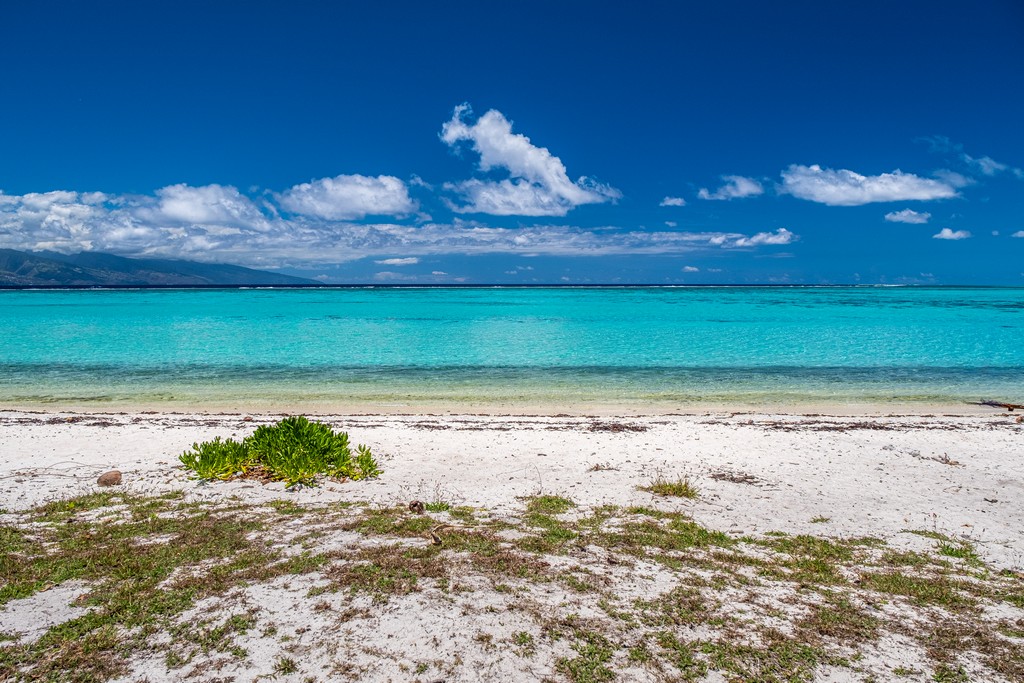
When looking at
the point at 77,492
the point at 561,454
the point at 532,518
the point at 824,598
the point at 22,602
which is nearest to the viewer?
the point at 22,602

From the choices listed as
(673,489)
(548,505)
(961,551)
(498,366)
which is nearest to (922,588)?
(961,551)

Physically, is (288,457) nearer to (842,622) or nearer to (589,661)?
(589,661)

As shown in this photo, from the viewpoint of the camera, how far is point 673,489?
395 inches

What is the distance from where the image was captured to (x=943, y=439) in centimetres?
1447

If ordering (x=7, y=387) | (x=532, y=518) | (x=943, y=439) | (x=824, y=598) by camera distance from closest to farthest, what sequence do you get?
(x=824, y=598) → (x=532, y=518) → (x=943, y=439) → (x=7, y=387)

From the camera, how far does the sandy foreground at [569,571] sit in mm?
5016

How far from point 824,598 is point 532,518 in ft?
12.7

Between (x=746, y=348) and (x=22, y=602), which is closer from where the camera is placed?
(x=22, y=602)

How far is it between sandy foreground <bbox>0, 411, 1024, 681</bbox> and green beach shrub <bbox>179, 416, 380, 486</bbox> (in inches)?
14.0

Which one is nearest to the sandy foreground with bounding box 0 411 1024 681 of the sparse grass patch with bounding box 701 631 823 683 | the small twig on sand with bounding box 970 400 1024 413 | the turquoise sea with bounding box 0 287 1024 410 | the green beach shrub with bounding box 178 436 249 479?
the sparse grass patch with bounding box 701 631 823 683

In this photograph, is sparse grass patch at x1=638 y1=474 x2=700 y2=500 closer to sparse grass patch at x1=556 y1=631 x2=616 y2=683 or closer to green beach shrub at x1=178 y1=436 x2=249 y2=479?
sparse grass patch at x1=556 y1=631 x2=616 y2=683

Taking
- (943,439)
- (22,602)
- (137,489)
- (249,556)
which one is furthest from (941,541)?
(137,489)

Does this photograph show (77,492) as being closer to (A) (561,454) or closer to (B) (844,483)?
(A) (561,454)

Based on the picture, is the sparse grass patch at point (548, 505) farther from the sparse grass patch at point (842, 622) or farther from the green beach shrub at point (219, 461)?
the green beach shrub at point (219, 461)
